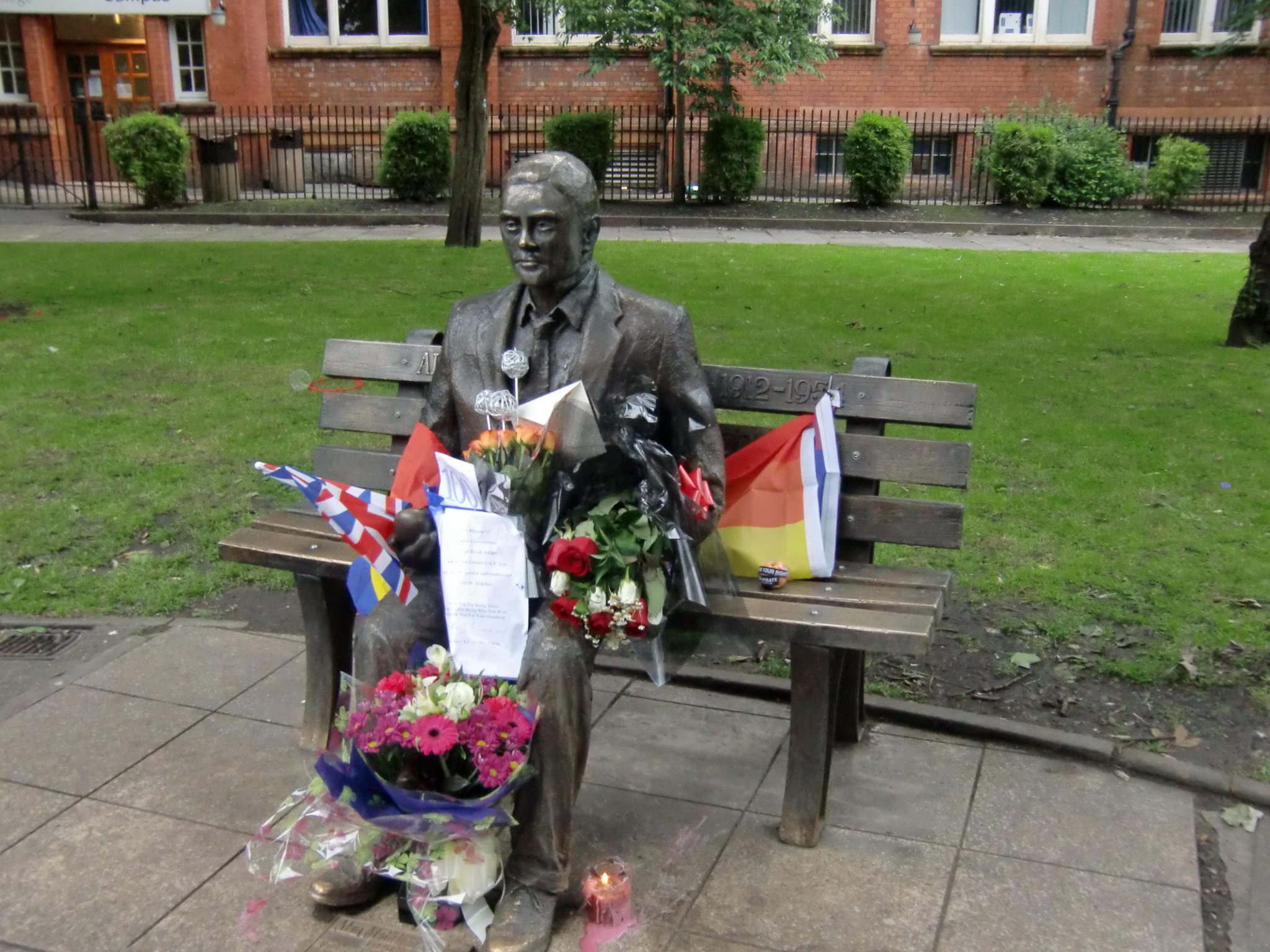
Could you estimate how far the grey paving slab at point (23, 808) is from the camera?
3.51 m

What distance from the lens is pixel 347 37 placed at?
73.8 ft

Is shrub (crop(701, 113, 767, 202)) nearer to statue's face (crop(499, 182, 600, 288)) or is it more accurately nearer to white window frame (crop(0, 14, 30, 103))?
white window frame (crop(0, 14, 30, 103))

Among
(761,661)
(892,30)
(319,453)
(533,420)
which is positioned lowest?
(761,661)

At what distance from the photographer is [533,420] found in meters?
3.17

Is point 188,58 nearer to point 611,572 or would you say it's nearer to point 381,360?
point 381,360

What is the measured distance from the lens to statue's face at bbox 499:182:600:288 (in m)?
3.28

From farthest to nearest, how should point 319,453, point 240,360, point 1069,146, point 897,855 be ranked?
point 1069,146 < point 240,360 < point 319,453 < point 897,855

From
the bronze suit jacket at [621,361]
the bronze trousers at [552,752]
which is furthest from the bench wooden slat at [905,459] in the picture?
the bronze trousers at [552,752]

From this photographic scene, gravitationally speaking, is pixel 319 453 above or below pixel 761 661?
above

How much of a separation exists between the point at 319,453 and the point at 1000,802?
8.06ft

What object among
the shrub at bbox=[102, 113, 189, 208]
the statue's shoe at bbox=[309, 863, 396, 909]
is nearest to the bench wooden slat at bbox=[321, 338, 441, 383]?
the statue's shoe at bbox=[309, 863, 396, 909]

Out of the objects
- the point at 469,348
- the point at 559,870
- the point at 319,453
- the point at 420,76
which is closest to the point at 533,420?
the point at 469,348

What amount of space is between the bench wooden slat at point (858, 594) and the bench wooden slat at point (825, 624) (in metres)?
0.04

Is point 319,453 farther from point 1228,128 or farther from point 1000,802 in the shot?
point 1228,128
